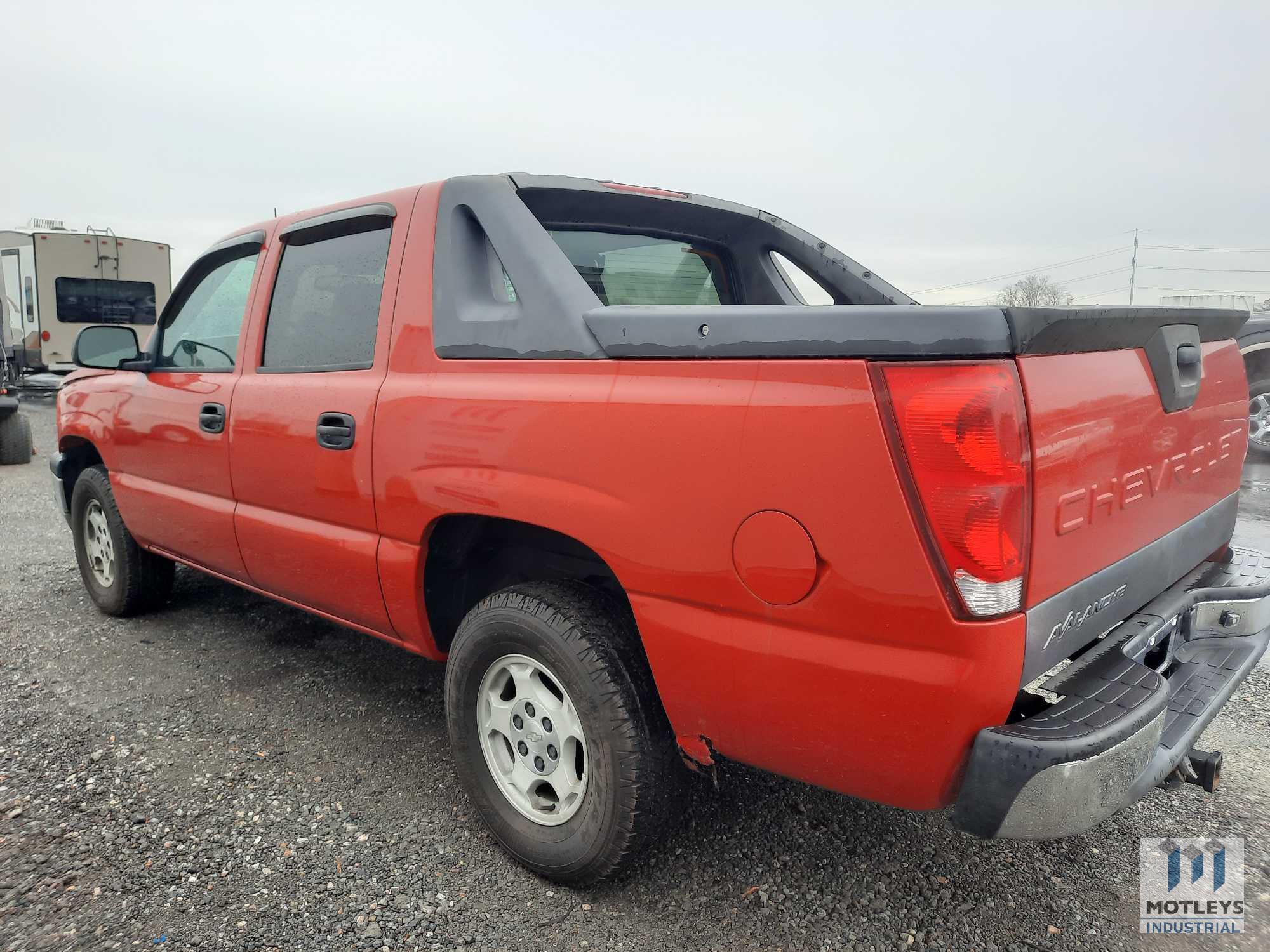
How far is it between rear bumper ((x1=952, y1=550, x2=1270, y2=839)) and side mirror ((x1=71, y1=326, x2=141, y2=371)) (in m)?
3.84

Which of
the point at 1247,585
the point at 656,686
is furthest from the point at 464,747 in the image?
the point at 1247,585

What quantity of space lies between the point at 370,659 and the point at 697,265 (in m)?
2.28

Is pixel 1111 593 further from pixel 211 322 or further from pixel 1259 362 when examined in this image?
pixel 1259 362

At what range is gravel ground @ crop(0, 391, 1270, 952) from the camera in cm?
223

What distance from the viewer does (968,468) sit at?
162cm

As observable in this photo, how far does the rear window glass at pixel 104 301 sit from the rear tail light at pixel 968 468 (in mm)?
17592

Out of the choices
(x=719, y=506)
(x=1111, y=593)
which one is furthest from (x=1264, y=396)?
(x=719, y=506)

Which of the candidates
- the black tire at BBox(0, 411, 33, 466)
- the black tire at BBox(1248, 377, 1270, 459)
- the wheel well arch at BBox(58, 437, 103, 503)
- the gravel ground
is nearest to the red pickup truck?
the gravel ground

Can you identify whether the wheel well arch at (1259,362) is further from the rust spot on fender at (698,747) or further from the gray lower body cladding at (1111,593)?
the rust spot on fender at (698,747)

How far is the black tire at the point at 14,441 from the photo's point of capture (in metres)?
10.1

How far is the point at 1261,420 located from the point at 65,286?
18.4 meters

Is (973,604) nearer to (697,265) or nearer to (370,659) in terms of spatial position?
(697,265)

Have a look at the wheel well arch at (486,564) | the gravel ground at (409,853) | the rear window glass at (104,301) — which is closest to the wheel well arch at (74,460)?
the gravel ground at (409,853)

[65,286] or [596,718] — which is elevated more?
[65,286]
